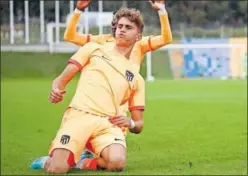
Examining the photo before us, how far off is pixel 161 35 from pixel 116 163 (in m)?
1.12

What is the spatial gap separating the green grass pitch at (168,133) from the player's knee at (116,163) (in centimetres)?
6

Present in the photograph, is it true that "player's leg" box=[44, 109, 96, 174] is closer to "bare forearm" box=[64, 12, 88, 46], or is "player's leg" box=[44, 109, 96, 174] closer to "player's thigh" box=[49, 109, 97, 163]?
"player's thigh" box=[49, 109, 97, 163]

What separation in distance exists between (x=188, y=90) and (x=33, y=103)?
23.7 ft

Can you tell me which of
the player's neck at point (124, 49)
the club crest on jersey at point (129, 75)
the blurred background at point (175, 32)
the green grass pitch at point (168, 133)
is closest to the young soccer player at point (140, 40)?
the player's neck at point (124, 49)

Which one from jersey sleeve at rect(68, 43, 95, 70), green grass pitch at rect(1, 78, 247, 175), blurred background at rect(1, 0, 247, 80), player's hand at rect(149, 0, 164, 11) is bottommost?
blurred background at rect(1, 0, 247, 80)

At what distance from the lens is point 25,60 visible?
119ft

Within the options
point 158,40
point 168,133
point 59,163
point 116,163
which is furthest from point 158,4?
point 168,133

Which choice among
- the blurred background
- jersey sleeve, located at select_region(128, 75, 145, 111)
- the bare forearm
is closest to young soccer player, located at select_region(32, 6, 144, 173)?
jersey sleeve, located at select_region(128, 75, 145, 111)

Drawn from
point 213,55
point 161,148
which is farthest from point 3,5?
point 161,148

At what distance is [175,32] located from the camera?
149ft

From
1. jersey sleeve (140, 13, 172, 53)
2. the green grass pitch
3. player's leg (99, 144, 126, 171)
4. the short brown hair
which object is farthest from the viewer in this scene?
the green grass pitch

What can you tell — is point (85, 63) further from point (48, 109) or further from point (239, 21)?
point (239, 21)

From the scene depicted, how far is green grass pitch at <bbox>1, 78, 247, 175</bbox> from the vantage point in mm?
6586

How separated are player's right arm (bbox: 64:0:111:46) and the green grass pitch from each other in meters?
0.95
